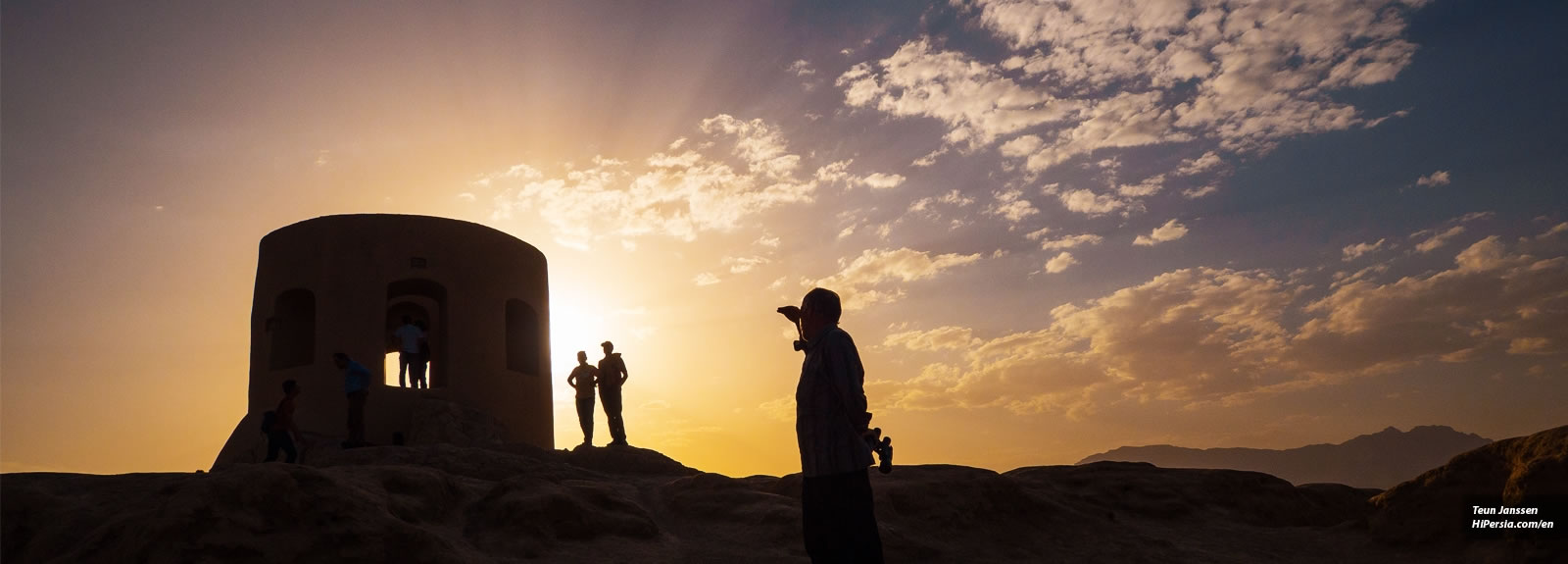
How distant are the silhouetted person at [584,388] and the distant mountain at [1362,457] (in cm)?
15446

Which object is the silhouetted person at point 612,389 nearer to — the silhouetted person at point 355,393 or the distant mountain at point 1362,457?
the silhouetted person at point 355,393

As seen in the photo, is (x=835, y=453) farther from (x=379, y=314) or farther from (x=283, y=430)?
(x=379, y=314)

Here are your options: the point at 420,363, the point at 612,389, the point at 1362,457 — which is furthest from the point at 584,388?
the point at 1362,457

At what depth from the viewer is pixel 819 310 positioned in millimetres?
4504

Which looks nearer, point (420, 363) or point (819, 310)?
point (819, 310)

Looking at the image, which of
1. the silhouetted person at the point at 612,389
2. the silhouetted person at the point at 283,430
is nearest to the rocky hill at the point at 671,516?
the silhouetted person at the point at 283,430

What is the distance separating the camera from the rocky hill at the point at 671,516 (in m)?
5.70

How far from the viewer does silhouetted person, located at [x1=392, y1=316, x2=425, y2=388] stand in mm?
14039

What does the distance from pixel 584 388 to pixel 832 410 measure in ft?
36.6

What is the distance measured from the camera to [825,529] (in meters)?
4.23

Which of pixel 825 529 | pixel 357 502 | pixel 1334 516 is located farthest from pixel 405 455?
pixel 1334 516

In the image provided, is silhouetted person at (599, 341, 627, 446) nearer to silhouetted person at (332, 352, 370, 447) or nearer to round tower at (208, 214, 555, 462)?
round tower at (208, 214, 555, 462)

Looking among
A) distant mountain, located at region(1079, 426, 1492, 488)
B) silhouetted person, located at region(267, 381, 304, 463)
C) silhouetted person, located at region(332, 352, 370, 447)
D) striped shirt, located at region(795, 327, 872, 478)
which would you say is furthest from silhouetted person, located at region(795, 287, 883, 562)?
distant mountain, located at region(1079, 426, 1492, 488)

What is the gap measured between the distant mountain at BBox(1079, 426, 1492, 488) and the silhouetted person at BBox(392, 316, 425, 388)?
512 feet
